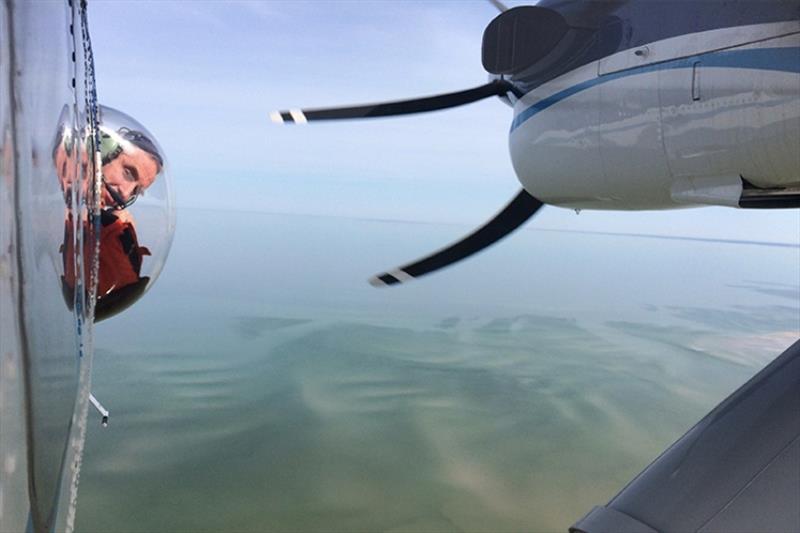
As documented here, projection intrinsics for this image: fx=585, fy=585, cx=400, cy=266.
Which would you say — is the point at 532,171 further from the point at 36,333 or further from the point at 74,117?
the point at 36,333

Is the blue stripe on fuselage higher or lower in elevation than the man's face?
higher

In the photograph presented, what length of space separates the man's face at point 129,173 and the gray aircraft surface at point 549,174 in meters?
0.02

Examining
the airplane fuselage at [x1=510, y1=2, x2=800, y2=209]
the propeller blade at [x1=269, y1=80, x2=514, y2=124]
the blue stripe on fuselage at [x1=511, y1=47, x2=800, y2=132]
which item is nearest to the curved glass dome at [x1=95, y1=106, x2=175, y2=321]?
the propeller blade at [x1=269, y1=80, x2=514, y2=124]

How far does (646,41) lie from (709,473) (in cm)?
260

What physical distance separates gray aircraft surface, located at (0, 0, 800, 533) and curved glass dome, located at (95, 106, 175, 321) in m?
0.02

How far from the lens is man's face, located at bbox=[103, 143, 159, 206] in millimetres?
4129

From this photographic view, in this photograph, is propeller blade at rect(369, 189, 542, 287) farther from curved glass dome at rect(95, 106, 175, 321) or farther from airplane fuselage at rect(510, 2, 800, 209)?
curved glass dome at rect(95, 106, 175, 321)

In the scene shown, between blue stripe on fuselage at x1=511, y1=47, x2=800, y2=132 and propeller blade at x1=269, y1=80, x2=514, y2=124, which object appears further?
propeller blade at x1=269, y1=80, x2=514, y2=124

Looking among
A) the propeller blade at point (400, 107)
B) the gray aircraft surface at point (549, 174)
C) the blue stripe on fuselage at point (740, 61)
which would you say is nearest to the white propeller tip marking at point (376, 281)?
the gray aircraft surface at point (549, 174)

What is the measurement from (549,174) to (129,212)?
3.20m

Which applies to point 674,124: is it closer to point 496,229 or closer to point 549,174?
point 549,174

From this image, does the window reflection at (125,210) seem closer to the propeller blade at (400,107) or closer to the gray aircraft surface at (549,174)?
the gray aircraft surface at (549,174)

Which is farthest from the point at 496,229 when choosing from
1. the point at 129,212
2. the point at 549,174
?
the point at 129,212

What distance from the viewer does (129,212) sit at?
4.32 m
